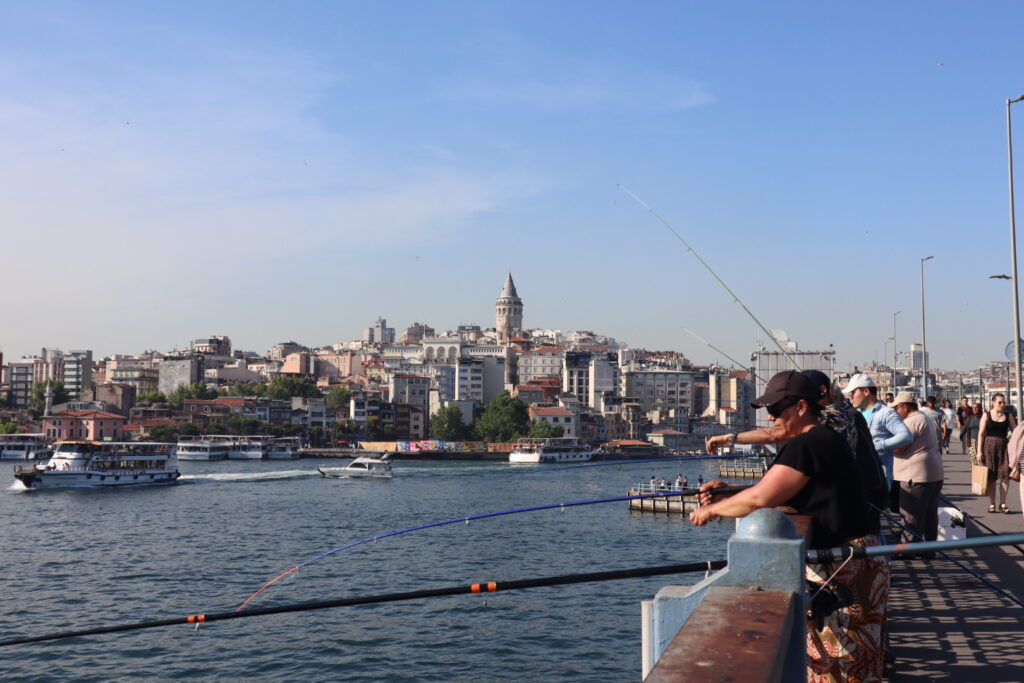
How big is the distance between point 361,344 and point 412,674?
135 m

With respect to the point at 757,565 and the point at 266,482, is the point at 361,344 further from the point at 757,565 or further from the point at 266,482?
the point at 757,565

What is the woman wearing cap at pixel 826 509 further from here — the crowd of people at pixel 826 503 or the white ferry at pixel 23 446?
the white ferry at pixel 23 446

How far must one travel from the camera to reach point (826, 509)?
244cm

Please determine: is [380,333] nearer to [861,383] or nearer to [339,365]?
[339,365]

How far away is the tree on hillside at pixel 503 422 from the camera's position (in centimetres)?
7862

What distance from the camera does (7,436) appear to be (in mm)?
71750

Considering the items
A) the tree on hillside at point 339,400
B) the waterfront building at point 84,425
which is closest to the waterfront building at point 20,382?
the waterfront building at point 84,425

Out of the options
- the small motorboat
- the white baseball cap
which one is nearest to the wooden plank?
the white baseball cap

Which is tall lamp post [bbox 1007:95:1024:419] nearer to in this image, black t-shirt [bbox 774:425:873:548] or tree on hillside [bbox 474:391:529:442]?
black t-shirt [bbox 774:425:873:548]

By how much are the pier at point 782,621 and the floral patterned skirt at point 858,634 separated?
19.0 inches

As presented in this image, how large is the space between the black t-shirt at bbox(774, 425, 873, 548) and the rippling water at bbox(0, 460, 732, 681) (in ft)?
30.9

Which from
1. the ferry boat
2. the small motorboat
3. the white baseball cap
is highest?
the white baseball cap

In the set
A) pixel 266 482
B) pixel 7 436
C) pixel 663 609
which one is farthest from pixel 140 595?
pixel 7 436

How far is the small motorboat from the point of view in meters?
48.3
